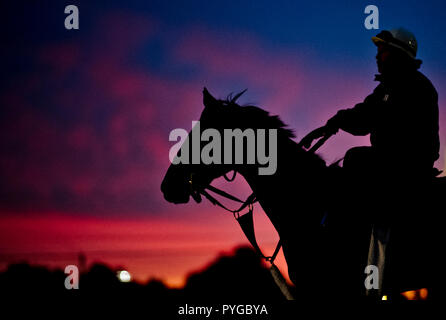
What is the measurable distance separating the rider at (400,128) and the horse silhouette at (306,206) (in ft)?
1.03

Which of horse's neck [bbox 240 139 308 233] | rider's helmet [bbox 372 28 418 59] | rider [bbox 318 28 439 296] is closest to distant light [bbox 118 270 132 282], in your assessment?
horse's neck [bbox 240 139 308 233]

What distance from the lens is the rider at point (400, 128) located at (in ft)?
16.0

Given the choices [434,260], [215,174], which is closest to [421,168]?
[434,260]

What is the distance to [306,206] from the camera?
5230 mm

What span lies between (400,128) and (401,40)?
1248mm

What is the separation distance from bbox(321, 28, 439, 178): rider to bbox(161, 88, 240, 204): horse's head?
1.63 m

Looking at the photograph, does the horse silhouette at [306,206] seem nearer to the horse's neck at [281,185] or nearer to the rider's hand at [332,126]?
the horse's neck at [281,185]

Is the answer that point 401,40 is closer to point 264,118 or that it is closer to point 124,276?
point 264,118

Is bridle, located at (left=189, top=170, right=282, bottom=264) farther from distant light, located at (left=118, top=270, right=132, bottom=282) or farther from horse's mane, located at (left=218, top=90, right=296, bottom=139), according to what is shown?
distant light, located at (left=118, top=270, right=132, bottom=282)

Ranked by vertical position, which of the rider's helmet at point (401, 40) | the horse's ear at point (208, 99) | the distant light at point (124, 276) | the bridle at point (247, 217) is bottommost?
the distant light at point (124, 276)

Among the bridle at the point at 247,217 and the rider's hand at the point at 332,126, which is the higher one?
the rider's hand at the point at 332,126

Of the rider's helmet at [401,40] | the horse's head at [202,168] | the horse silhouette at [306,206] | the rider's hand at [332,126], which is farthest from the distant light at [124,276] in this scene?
the rider's helmet at [401,40]

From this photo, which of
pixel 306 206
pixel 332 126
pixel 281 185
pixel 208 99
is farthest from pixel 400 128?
pixel 208 99
